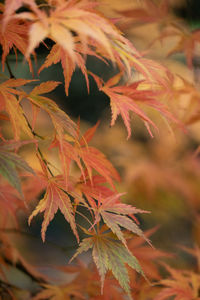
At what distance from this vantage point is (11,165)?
0.44m

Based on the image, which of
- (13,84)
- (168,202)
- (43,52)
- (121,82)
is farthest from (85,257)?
(13,84)

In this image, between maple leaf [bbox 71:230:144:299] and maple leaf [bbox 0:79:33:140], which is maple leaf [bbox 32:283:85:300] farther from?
maple leaf [bbox 0:79:33:140]

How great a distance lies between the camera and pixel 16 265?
0.96m

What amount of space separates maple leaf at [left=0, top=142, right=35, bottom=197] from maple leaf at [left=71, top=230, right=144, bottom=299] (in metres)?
0.15

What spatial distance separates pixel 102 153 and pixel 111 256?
0.72ft

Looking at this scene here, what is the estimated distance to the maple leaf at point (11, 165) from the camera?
0.43m

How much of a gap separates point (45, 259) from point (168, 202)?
0.69 meters

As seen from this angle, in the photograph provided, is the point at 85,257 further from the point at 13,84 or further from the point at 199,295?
the point at 13,84

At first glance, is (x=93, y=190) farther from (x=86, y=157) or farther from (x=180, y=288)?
(x=180, y=288)

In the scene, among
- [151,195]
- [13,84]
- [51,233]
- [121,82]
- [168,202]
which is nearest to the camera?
[13,84]

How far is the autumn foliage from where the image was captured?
0.47 meters

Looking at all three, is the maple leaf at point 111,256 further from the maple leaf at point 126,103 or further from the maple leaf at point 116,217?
the maple leaf at point 126,103

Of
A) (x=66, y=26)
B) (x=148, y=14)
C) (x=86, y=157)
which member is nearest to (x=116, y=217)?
(x=86, y=157)

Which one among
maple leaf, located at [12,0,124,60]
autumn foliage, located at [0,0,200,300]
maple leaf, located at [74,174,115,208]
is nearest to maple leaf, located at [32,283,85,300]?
autumn foliage, located at [0,0,200,300]
